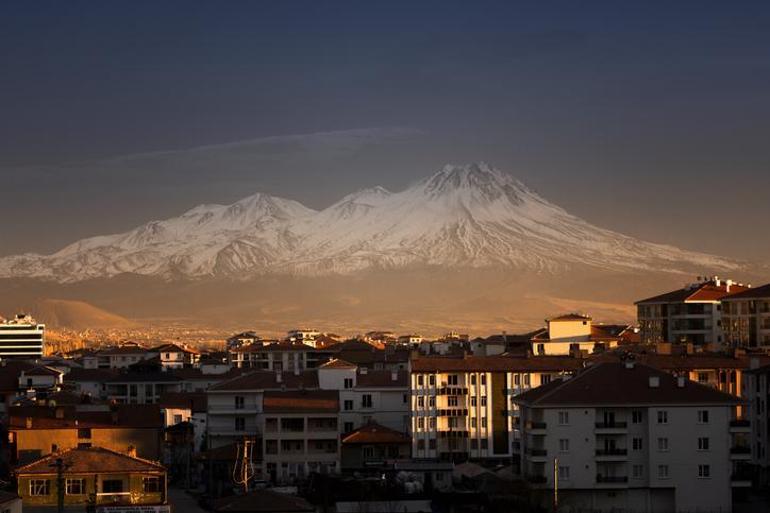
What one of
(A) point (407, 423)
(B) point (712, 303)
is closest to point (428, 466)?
(A) point (407, 423)

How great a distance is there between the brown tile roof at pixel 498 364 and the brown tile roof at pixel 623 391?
7.49m

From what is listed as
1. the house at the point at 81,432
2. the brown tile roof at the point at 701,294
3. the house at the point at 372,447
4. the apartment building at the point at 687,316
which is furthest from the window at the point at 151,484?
the brown tile roof at the point at 701,294

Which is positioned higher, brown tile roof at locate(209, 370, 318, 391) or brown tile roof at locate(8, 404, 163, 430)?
brown tile roof at locate(209, 370, 318, 391)

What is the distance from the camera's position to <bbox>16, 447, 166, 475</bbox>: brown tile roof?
34.2 meters

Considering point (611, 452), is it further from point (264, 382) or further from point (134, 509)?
point (134, 509)

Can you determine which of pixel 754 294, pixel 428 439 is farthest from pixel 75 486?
pixel 754 294

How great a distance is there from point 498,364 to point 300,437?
22.8 ft

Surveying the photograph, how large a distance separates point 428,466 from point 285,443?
557cm

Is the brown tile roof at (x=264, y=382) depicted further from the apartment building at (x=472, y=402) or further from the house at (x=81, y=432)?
the house at (x=81, y=432)

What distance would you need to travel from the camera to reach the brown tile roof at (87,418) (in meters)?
44.2

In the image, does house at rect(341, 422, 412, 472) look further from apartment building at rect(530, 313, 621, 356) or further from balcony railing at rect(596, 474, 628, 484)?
apartment building at rect(530, 313, 621, 356)

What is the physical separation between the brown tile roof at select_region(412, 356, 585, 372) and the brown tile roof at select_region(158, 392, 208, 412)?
8767mm

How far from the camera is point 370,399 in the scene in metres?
52.7

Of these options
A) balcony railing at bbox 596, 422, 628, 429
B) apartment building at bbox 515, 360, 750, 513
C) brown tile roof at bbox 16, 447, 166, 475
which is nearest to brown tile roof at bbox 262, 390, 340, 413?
apartment building at bbox 515, 360, 750, 513
